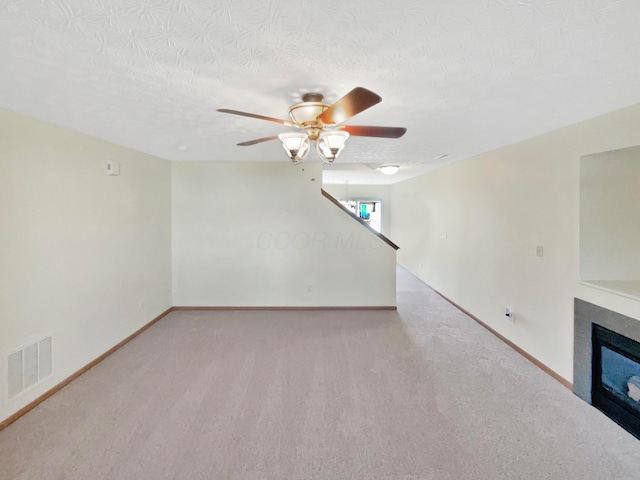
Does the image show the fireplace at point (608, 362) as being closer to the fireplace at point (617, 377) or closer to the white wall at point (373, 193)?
the fireplace at point (617, 377)

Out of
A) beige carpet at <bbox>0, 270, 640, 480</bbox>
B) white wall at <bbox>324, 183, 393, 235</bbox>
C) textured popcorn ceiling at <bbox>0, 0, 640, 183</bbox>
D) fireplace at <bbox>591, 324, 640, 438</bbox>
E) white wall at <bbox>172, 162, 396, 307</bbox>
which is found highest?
white wall at <bbox>324, 183, 393, 235</bbox>

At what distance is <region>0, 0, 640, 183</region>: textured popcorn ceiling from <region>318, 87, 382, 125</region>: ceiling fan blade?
7.4 inches

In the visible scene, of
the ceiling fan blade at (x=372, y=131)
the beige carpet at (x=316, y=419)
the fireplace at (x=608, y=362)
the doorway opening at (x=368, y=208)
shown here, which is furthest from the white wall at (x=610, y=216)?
the doorway opening at (x=368, y=208)

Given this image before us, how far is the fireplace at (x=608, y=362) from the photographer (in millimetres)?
2127

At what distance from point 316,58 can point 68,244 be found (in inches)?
102

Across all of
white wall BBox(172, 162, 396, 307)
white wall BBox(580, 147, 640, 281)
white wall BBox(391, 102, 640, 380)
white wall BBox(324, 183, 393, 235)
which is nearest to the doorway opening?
white wall BBox(324, 183, 393, 235)

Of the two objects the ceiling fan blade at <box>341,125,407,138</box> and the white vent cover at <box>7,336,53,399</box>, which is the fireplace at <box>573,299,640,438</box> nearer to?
the ceiling fan blade at <box>341,125,407,138</box>

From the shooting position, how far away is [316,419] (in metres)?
2.21

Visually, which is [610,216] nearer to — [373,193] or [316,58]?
[316,58]

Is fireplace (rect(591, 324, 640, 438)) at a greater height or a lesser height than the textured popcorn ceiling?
lesser

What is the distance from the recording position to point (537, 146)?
293 centimetres

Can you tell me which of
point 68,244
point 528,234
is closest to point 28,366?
point 68,244

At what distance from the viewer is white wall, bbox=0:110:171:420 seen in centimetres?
220

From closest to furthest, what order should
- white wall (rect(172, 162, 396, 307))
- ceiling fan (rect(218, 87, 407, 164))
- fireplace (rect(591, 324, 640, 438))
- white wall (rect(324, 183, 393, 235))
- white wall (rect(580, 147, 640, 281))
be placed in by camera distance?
ceiling fan (rect(218, 87, 407, 164))
fireplace (rect(591, 324, 640, 438))
white wall (rect(580, 147, 640, 281))
white wall (rect(172, 162, 396, 307))
white wall (rect(324, 183, 393, 235))
